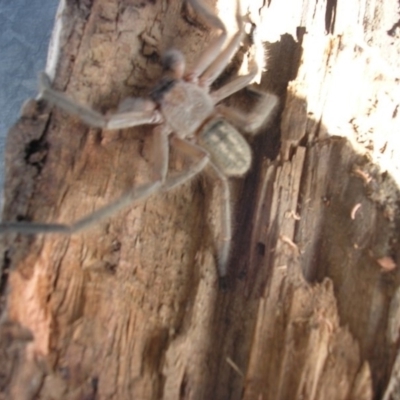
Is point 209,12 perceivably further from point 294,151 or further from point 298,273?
point 298,273

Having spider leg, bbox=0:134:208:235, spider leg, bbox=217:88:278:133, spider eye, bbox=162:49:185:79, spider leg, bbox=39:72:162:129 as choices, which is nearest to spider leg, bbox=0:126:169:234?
spider leg, bbox=0:134:208:235

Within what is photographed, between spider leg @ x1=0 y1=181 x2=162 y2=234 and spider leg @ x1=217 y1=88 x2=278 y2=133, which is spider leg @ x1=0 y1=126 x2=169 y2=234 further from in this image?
spider leg @ x1=217 y1=88 x2=278 y2=133

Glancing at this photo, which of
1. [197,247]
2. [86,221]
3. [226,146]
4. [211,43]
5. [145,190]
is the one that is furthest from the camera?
[211,43]

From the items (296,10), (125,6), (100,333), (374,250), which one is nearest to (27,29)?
(125,6)

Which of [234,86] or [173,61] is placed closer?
[173,61]

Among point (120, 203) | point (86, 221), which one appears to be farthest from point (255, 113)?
point (86, 221)

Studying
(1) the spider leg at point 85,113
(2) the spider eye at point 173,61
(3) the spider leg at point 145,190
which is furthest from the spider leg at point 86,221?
(2) the spider eye at point 173,61

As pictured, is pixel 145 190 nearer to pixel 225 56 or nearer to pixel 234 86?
pixel 234 86
